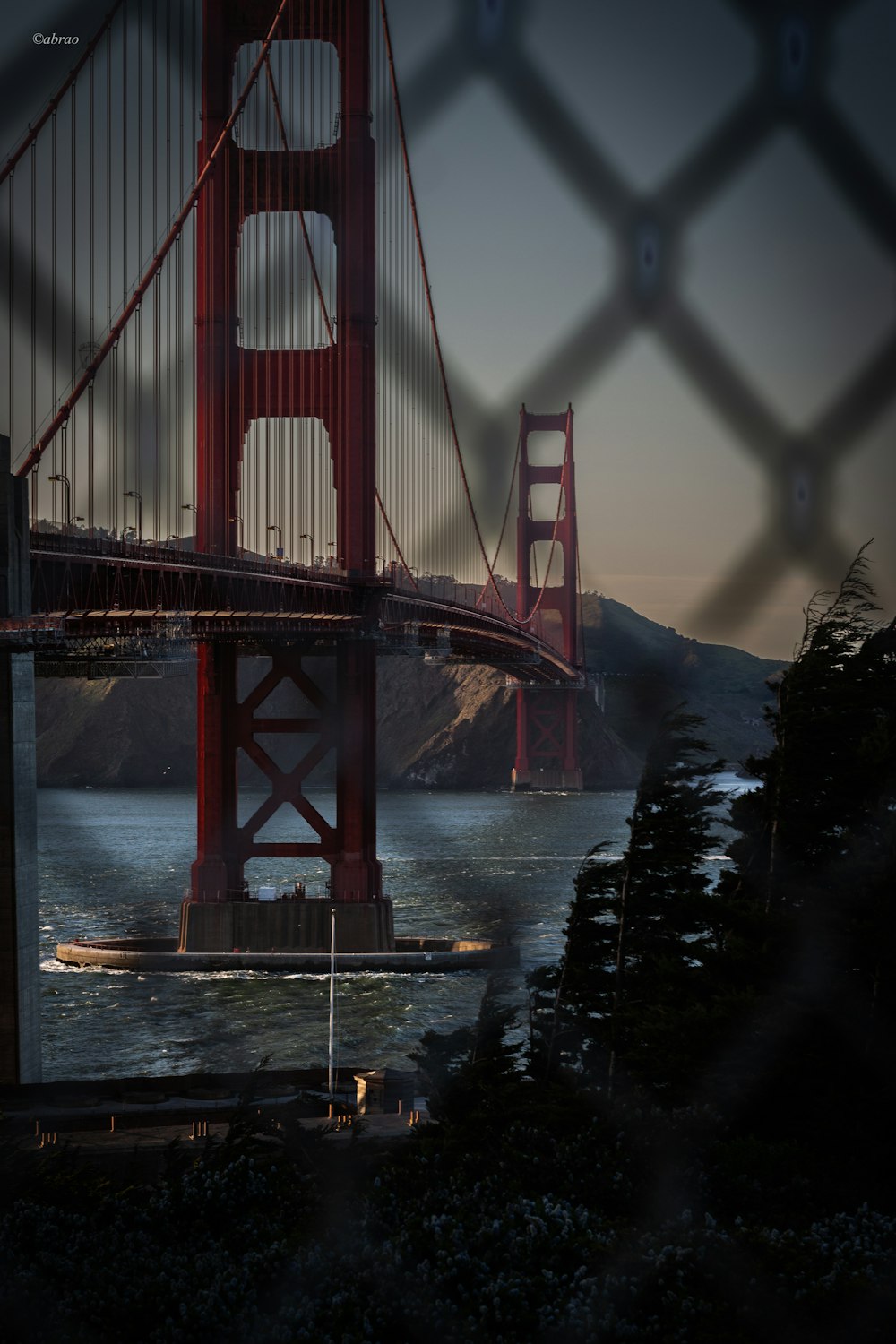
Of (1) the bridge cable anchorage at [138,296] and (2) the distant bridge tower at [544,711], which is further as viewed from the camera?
(2) the distant bridge tower at [544,711]

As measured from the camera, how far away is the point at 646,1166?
16203mm

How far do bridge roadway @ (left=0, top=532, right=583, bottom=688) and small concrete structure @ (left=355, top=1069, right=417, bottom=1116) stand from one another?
8.47 m

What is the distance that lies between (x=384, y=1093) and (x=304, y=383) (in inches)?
1172

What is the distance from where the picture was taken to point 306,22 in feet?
169

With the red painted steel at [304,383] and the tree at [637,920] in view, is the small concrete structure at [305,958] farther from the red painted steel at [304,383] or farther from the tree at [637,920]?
the tree at [637,920]

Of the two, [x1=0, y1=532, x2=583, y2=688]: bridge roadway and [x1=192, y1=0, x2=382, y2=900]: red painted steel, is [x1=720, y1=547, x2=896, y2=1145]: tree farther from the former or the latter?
[x1=192, y1=0, x2=382, y2=900]: red painted steel

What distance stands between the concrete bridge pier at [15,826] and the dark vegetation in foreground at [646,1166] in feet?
19.6

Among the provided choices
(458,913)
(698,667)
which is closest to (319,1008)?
A: (458,913)

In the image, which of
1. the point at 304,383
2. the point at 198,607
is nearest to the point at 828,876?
the point at 198,607

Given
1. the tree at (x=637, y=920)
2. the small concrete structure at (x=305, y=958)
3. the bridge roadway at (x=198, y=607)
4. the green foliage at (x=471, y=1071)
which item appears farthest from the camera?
the small concrete structure at (x=305, y=958)

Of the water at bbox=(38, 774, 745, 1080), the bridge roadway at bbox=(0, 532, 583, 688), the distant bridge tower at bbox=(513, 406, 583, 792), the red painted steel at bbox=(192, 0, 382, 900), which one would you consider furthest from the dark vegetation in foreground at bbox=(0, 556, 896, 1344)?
the distant bridge tower at bbox=(513, 406, 583, 792)

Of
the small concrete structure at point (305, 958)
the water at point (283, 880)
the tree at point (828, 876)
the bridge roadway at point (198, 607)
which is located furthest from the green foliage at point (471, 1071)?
the small concrete structure at point (305, 958)

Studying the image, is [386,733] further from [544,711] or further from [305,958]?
[305,958]

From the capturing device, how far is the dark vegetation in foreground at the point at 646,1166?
12.2 meters
